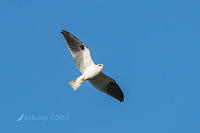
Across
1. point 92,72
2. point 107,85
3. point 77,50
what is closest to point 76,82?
point 92,72

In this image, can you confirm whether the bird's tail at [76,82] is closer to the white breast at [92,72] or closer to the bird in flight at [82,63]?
the bird in flight at [82,63]

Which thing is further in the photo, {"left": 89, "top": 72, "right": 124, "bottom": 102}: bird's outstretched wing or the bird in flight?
{"left": 89, "top": 72, "right": 124, "bottom": 102}: bird's outstretched wing

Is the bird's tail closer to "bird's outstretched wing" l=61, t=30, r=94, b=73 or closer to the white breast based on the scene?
the white breast

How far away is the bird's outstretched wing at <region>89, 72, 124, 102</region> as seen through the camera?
22062mm

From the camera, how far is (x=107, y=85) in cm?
2252

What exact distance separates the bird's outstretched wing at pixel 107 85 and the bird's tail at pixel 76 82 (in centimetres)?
102

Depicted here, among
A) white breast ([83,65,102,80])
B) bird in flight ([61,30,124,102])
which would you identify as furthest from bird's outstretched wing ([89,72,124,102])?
white breast ([83,65,102,80])

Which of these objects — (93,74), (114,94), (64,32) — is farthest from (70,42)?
(114,94)

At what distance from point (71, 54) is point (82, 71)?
0.95 meters

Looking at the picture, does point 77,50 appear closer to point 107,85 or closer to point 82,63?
point 82,63

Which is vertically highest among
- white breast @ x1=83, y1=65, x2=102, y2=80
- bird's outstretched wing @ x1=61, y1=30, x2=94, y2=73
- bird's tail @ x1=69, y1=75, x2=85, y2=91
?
bird's outstretched wing @ x1=61, y1=30, x2=94, y2=73

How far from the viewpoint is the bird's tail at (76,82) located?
21203mm

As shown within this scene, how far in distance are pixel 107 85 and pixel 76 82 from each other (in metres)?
1.95

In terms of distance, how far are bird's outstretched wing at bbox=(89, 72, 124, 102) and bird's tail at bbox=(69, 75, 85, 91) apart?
102cm
